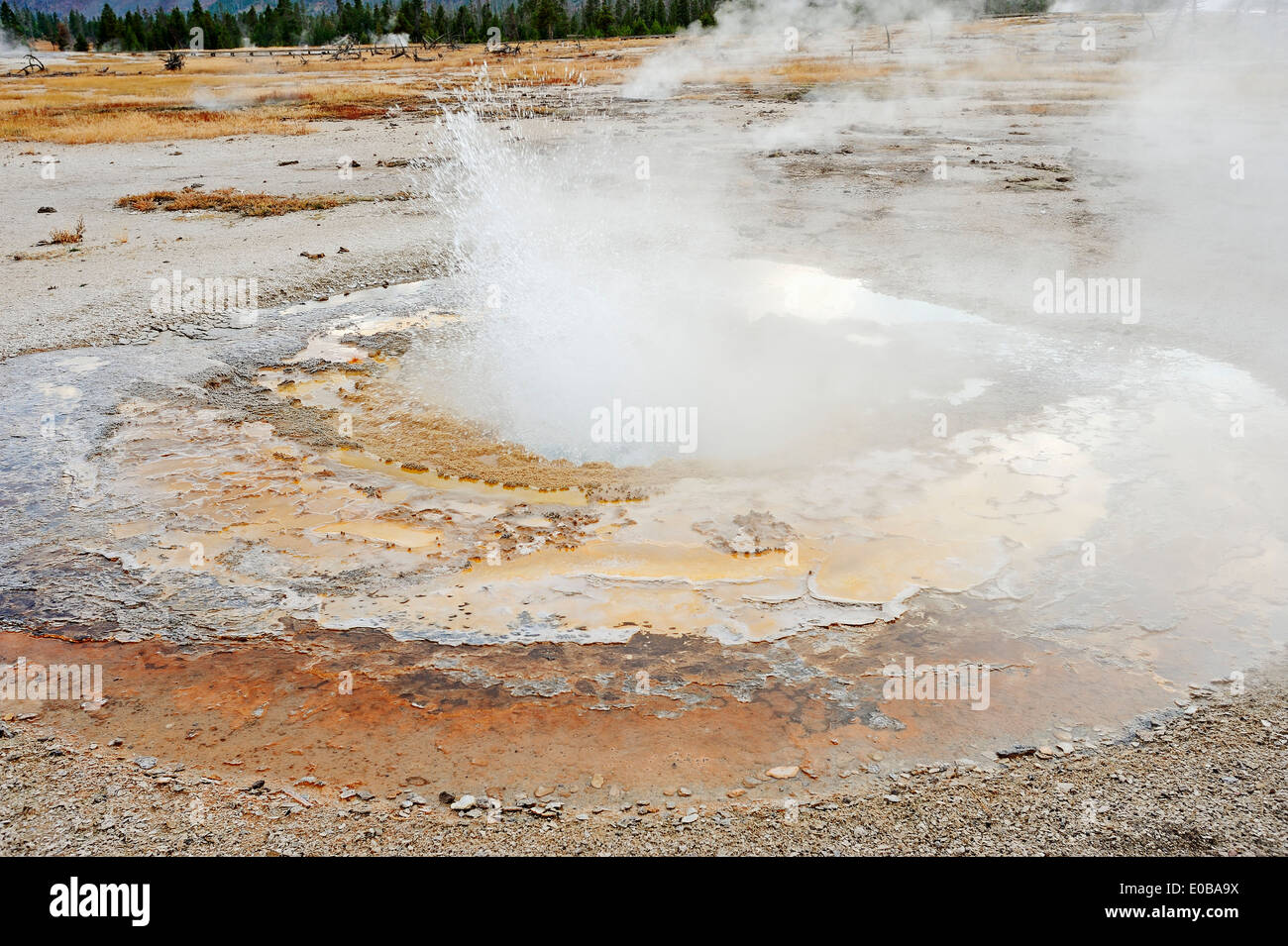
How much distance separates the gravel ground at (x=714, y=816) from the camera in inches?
101

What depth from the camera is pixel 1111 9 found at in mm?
41875

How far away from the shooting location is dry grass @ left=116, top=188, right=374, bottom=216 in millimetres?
11148

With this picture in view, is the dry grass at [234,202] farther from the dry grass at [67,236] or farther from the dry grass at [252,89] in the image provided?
the dry grass at [252,89]

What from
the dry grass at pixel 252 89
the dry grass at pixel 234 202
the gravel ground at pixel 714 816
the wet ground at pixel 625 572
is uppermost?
the dry grass at pixel 252 89

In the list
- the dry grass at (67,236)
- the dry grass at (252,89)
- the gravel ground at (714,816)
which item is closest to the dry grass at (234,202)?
the dry grass at (67,236)

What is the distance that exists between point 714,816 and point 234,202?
37.3 feet

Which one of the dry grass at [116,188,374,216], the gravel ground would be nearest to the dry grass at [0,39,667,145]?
the dry grass at [116,188,374,216]

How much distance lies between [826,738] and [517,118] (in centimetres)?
1950

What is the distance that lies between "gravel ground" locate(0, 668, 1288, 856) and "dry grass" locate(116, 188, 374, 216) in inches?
378

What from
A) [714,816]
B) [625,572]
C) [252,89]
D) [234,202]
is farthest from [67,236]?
[252,89]

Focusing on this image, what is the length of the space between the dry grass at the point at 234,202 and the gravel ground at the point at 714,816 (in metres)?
9.61

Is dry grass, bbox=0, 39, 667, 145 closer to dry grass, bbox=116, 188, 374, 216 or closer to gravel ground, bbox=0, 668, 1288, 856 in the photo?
dry grass, bbox=116, 188, 374, 216

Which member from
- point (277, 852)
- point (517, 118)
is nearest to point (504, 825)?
point (277, 852)

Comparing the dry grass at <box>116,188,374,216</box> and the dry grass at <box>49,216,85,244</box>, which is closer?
the dry grass at <box>49,216,85,244</box>
